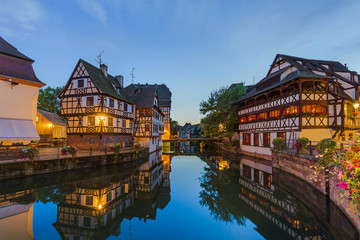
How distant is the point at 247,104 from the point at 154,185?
22.2 m

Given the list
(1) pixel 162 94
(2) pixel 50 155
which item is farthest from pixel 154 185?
(1) pixel 162 94

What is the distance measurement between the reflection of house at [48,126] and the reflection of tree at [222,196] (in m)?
25.7

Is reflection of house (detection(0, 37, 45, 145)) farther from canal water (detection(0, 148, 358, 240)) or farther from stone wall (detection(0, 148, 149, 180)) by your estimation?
canal water (detection(0, 148, 358, 240))

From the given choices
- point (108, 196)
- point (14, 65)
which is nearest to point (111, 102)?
point (14, 65)

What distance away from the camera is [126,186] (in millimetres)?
14008

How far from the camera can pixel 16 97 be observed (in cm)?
1819

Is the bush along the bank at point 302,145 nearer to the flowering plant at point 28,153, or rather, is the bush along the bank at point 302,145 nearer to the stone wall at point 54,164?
the stone wall at point 54,164

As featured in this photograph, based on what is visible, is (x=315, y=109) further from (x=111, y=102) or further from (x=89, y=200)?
(x=111, y=102)

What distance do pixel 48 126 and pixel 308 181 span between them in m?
35.7

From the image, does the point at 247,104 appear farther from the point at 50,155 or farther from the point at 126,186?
the point at 50,155

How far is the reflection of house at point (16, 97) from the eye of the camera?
17.1 metres

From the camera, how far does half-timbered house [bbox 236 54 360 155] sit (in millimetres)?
19578

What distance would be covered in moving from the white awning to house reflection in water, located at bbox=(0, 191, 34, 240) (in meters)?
7.45

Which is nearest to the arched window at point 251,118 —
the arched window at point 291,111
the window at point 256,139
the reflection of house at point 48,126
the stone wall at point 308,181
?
the window at point 256,139
